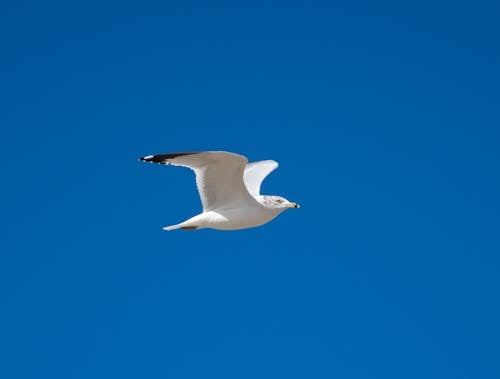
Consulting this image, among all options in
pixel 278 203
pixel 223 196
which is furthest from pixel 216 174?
pixel 278 203

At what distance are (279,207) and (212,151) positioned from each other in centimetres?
216

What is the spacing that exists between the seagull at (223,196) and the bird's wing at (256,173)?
1.52m

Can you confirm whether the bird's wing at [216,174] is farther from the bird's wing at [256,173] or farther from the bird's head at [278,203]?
the bird's wing at [256,173]

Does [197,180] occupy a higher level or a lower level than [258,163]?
lower

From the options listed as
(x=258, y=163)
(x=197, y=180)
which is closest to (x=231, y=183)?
(x=197, y=180)

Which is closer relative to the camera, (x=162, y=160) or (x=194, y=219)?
(x=162, y=160)

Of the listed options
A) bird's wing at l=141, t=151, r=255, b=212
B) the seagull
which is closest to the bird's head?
the seagull

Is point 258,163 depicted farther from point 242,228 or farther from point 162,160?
point 162,160

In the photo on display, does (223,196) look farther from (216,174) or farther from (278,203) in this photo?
(278,203)

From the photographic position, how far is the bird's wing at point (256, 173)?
1773 cm

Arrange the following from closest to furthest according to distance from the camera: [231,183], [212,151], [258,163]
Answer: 1. [212,151]
2. [231,183]
3. [258,163]

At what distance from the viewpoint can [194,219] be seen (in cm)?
→ 1548

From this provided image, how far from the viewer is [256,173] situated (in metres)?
18.3

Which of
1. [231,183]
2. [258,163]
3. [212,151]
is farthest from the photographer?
[258,163]
